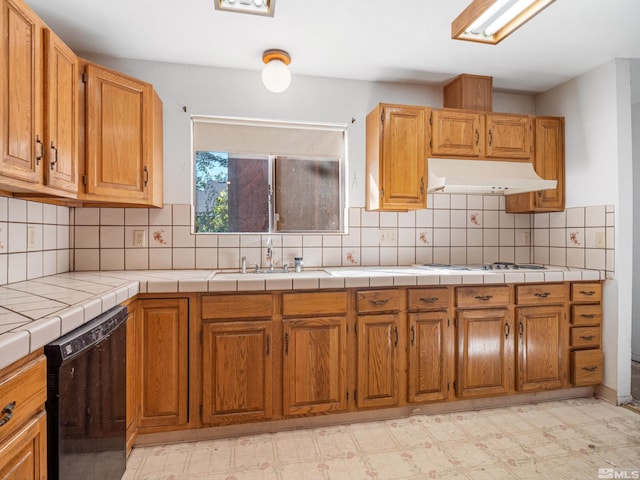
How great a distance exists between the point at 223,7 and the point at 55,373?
172 cm

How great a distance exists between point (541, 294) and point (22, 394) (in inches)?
107

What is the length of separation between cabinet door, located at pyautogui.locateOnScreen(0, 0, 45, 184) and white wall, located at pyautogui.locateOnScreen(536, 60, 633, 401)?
338cm

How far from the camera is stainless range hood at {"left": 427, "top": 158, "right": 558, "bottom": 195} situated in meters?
2.47

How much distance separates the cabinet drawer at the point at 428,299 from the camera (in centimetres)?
220

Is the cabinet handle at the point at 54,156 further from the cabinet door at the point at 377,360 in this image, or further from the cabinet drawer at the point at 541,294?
the cabinet drawer at the point at 541,294

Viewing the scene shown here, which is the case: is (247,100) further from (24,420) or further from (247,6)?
(24,420)

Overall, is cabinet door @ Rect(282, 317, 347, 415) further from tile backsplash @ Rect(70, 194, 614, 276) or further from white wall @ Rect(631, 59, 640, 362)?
white wall @ Rect(631, 59, 640, 362)

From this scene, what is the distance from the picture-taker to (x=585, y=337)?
2486 mm

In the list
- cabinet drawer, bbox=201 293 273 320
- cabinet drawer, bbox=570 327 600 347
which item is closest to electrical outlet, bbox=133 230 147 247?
cabinet drawer, bbox=201 293 273 320

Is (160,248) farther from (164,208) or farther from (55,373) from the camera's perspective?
(55,373)

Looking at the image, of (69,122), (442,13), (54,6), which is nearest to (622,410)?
(442,13)

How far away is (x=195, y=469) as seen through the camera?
1.75 m

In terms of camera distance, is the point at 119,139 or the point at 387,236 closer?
the point at 119,139

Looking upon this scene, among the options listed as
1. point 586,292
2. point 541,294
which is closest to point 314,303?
point 541,294
